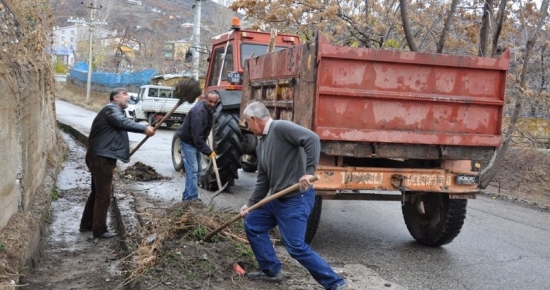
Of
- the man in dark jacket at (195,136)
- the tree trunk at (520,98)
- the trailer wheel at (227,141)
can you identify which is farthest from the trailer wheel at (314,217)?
the tree trunk at (520,98)

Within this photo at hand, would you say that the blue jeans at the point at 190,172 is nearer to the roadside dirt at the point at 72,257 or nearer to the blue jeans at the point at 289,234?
the roadside dirt at the point at 72,257

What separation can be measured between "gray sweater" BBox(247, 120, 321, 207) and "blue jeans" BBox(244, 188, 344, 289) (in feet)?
0.38

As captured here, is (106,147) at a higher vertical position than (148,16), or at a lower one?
lower

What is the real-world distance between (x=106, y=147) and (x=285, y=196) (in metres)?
2.88

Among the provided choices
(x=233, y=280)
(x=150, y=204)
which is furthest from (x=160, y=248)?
(x=150, y=204)

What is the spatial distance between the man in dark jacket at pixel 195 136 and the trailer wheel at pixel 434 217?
9.07 ft

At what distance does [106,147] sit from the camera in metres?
6.85

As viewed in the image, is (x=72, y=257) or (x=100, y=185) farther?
(x=100, y=185)

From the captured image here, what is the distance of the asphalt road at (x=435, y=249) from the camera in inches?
239

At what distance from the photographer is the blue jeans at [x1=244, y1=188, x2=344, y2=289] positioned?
462cm

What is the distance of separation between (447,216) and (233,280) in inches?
123

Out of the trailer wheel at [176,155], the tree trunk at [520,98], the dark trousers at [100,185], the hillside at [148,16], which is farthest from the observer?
the hillside at [148,16]

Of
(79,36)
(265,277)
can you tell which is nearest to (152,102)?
(265,277)

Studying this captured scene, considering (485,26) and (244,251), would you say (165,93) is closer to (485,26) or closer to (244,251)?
(485,26)
